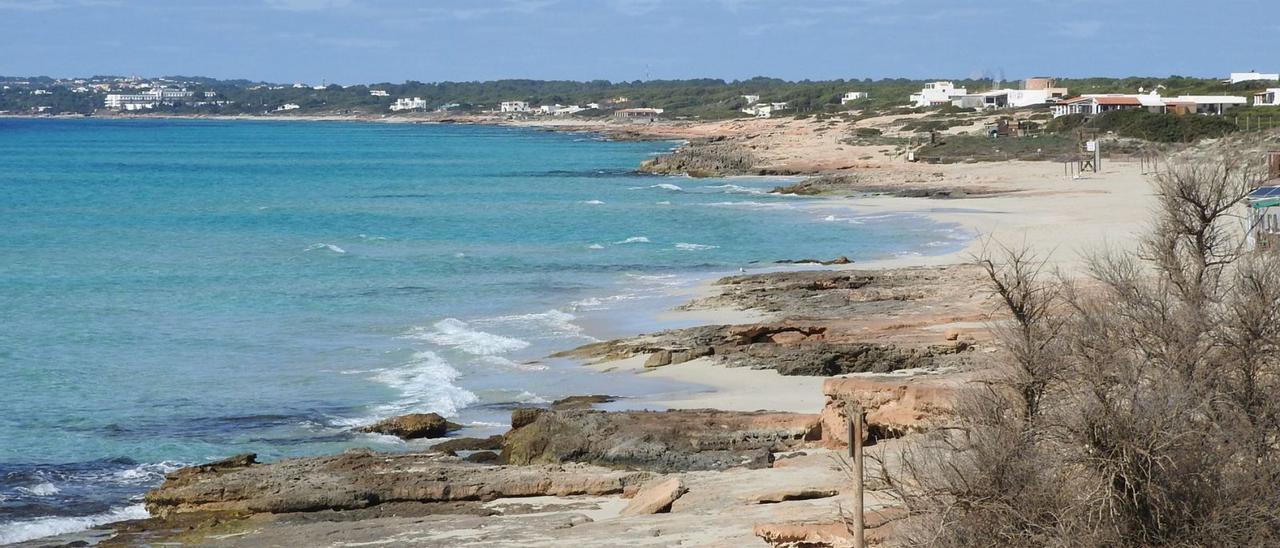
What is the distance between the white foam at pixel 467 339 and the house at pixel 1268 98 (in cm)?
7664

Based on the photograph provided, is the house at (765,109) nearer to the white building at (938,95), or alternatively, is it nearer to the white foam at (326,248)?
the white building at (938,95)

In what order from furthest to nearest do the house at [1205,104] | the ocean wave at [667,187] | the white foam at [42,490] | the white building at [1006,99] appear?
the white building at [1006,99]
the house at [1205,104]
the ocean wave at [667,187]
the white foam at [42,490]

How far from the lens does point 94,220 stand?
5906cm

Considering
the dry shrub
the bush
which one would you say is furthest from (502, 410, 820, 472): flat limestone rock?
the bush

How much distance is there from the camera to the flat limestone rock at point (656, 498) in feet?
50.9

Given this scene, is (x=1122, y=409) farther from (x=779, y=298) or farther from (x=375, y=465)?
(x=779, y=298)

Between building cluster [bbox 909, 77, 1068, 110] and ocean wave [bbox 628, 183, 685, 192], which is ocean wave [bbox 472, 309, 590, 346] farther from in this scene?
building cluster [bbox 909, 77, 1068, 110]

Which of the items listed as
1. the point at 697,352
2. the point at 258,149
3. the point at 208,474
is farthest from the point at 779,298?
the point at 258,149

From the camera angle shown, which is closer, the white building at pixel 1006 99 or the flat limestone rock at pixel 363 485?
the flat limestone rock at pixel 363 485

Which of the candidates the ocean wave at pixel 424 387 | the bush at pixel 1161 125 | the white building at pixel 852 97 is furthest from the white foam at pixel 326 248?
the white building at pixel 852 97

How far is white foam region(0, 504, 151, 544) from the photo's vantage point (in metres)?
16.8

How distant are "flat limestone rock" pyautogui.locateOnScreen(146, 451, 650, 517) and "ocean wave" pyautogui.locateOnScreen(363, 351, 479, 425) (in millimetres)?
4224

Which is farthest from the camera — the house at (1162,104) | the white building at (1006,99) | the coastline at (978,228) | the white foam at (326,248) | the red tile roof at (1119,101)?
the white building at (1006,99)

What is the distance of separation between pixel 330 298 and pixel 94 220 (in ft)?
87.5
